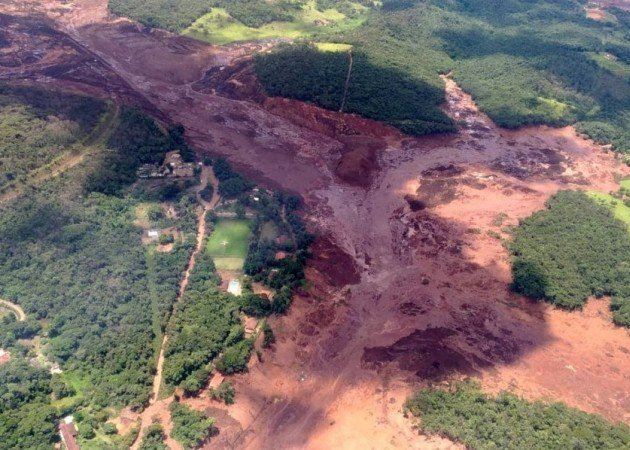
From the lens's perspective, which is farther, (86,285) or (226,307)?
(86,285)

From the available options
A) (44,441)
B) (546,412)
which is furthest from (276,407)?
(546,412)

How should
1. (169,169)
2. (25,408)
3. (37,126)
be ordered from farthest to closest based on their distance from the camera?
(169,169)
(37,126)
(25,408)

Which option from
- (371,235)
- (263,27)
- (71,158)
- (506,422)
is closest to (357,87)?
(371,235)

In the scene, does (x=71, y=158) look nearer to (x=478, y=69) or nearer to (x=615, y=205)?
(x=615, y=205)

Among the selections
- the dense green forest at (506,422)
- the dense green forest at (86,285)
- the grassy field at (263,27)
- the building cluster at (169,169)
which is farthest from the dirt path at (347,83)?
the dense green forest at (506,422)

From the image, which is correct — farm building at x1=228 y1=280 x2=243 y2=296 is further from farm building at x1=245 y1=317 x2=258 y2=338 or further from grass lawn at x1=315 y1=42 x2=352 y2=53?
grass lawn at x1=315 y1=42 x2=352 y2=53

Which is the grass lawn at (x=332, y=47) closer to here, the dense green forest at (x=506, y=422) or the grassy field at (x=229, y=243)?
the grassy field at (x=229, y=243)

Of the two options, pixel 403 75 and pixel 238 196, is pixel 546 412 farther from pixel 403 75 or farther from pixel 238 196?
pixel 403 75

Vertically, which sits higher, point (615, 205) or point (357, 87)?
point (357, 87)
